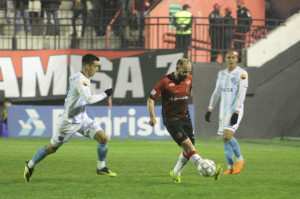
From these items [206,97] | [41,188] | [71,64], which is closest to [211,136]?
[206,97]

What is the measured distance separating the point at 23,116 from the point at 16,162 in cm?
1032

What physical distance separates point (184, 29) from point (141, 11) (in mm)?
2878

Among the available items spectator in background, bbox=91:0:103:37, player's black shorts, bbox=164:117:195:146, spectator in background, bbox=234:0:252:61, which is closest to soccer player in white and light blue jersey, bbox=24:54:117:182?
player's black shorts, bbox=164:117:195:146

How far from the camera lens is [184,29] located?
81.0 feet

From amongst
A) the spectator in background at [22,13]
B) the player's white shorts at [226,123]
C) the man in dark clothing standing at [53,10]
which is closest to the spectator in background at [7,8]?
the spectator in background at [22,13]

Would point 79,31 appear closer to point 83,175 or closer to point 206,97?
point 206,97

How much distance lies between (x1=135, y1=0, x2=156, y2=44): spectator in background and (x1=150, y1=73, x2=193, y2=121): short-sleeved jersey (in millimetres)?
14034

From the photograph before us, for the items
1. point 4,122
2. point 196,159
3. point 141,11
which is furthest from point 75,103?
point 141,11

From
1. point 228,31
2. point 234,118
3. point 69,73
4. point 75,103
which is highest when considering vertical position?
point 228,31

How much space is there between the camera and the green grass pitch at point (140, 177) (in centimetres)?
934

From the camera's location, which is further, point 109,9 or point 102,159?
point 109,9

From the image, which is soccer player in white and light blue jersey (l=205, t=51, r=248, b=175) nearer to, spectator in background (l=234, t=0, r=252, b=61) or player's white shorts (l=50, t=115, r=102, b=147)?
player's white shorts (l=50, t=115, r=102, b=147)

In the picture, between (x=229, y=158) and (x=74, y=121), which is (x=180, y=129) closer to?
(x=74, y=121)

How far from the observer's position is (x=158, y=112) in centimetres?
2427
